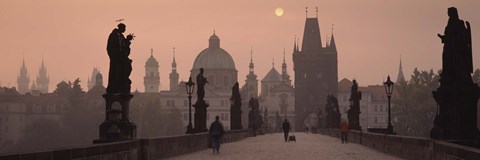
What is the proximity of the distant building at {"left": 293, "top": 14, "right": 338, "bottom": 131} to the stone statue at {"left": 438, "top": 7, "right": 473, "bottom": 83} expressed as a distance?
17292 cm

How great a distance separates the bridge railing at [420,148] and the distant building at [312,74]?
155584mm

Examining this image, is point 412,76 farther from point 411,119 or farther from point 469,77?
point 469,77

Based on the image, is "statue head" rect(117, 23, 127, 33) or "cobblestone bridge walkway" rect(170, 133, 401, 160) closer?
"statue head" rect(117, 23, 127, 33)

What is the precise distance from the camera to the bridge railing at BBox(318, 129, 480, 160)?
16159 mm

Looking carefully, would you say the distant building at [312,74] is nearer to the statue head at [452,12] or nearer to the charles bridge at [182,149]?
the charles bridge at [182,149]

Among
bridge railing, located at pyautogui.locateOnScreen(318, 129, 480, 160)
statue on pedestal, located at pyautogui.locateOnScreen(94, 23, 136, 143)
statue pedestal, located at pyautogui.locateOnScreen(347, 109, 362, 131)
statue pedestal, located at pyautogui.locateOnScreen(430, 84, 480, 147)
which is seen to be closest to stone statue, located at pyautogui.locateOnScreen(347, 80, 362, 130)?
statue pedestal, located at pyautogui.locateOnScreen(347, 109, 362, 131)

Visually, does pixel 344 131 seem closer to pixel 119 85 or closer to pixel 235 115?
pixel 235 115

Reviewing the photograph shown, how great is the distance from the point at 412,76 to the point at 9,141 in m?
87.7

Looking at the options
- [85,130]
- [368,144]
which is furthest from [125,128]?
[85,130]

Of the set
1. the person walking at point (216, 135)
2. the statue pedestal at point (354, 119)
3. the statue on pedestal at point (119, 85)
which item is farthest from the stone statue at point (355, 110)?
the statue on pedestal at point (119, 85)

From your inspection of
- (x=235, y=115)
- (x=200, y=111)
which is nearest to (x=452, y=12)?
(x=200, y=111)

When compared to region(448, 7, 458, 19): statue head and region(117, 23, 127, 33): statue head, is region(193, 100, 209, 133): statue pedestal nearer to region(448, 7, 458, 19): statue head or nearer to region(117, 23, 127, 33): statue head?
region(117, 23, 127, 33): statue head

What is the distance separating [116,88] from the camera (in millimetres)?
23219

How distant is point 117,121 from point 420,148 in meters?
7.50
